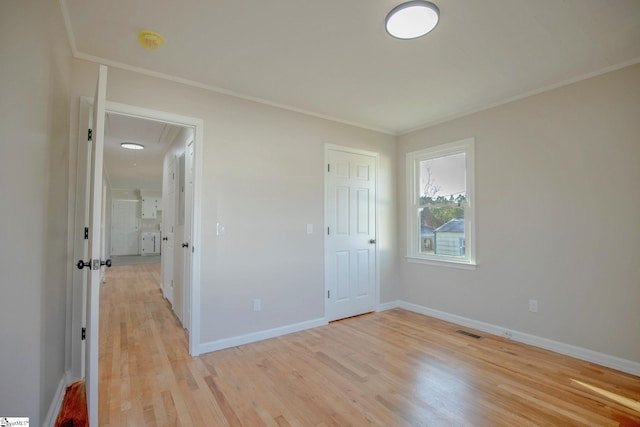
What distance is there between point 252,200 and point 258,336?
4.56 ft

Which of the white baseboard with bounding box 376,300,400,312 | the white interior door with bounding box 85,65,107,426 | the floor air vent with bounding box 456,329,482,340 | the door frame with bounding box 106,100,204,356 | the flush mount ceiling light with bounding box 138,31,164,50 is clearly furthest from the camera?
the white baseboard with bounding box 376,300,400,312

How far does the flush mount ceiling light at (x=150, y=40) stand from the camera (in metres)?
2.08

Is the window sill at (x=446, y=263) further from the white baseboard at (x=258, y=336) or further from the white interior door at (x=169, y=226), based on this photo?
Answer: the white interior door at (x=169, y=226)

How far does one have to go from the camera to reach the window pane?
12.1 feet

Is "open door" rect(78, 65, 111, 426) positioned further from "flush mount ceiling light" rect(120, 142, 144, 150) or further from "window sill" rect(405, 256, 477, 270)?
"window sill" rect(405, 256, 477, 270)

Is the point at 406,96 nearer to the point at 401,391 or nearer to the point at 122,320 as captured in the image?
the point at 401,391

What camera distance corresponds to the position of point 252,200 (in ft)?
10.3

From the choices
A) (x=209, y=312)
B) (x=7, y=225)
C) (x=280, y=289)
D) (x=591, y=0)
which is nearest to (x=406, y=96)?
(x=591, y=0)

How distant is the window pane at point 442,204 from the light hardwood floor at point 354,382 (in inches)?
41.6

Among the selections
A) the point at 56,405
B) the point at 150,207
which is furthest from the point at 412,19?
the point at 150,207

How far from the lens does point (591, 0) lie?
5.90 feet

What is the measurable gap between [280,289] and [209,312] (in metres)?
0.76

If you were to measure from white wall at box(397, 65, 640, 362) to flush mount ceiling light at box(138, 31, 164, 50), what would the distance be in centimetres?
321

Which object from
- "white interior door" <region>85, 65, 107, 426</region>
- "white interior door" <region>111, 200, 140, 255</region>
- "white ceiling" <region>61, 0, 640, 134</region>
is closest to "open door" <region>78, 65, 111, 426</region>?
"white interior door" <region>85, 65, 107, 426</region>
